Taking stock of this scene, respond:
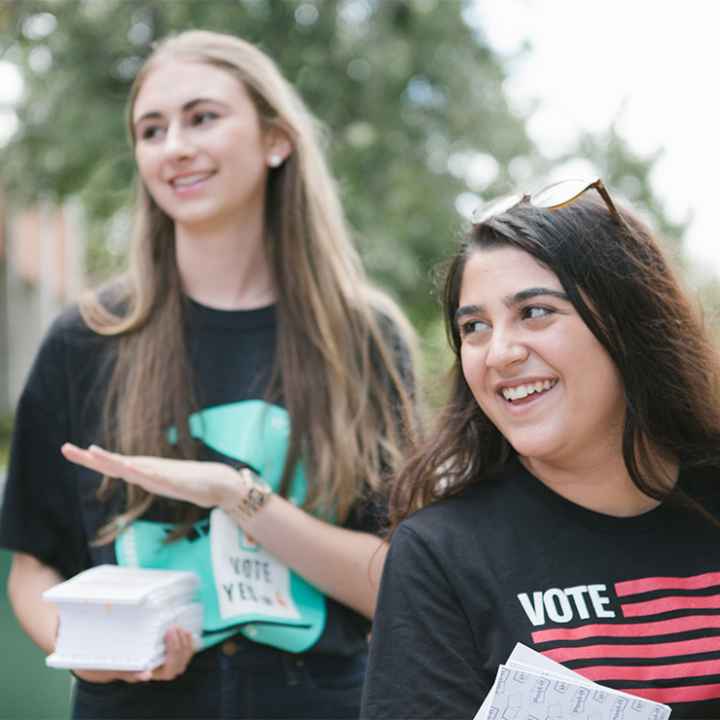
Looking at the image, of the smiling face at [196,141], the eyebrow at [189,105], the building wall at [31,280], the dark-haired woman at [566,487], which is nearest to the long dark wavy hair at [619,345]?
the dark-haired woman at [566,487]

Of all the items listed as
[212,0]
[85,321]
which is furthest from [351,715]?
[212,0]

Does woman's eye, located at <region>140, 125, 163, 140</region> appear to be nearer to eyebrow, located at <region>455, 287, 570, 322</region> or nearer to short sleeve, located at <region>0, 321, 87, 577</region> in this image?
short sleeve, located at <region>0, 321, 87, 577</region>

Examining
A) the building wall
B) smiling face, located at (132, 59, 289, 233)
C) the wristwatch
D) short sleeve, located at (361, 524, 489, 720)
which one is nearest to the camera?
short sleeve, located at (361, 524, 489, 720)

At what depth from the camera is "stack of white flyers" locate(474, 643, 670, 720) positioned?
1.66 m

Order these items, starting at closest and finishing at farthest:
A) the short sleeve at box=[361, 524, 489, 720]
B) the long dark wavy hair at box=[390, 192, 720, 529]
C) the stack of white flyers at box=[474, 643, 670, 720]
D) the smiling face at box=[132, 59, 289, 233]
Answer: the stack of white flyers at box=[474, 643, 670, 720] < the short sleeve at box=[361, 524, 489, 720] < the long dark wavy hair at box=[390, 192, 720, 529] < the smiling face at box=[132, 59, 289, 233]

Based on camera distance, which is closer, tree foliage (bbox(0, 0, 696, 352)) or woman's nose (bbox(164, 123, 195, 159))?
woman's nose (bbox(164, 123, 195, 159))

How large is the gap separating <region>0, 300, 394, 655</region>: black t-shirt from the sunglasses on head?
2.54 feet

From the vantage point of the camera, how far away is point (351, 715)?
2.49 meters

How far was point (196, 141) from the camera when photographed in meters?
2.64

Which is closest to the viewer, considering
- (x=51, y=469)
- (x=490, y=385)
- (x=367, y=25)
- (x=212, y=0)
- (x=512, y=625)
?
(x=512, y=625)

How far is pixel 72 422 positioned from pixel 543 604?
1.31m

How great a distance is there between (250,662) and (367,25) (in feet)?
35.8

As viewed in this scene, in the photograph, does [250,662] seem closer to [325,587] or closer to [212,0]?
[325,587]

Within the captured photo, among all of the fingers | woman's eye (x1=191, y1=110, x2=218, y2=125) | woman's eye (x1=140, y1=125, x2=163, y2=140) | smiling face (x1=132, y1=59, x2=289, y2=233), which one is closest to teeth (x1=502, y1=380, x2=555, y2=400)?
the fingers
